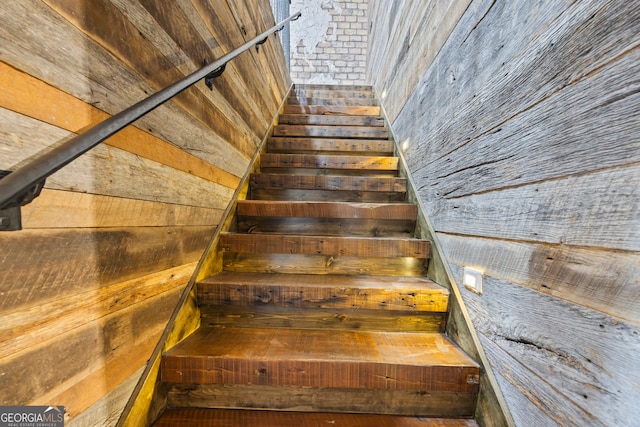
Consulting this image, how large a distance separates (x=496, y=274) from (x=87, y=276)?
3.80ft

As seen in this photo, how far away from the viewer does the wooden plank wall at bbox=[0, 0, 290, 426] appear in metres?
0.48

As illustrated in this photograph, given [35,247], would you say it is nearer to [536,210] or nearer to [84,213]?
[84,213]

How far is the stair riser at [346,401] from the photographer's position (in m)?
0.89

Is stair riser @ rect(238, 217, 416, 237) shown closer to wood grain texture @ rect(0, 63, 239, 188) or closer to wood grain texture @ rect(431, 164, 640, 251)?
wood grain texture @ rect(431, 164, 640, 251)

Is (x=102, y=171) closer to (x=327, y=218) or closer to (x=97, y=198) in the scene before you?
(x=97, y=198)

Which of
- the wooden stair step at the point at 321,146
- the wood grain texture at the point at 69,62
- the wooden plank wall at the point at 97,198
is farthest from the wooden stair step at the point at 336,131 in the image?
the wood grain texture at the point at 69,62

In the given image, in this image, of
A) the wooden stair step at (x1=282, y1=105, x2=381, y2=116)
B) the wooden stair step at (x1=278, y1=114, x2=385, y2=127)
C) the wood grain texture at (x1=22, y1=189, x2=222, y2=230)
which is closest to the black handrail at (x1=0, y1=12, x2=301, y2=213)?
the wood grain texture at (x1=22, y1=189, x2=222, y2=230)

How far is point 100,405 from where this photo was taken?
0.67 m

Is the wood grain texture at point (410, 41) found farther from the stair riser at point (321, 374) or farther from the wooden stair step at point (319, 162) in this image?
the stair riser at point (321, 374)

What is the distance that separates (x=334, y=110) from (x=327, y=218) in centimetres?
176

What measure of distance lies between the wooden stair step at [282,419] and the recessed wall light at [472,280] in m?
0.45

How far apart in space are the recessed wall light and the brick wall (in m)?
5.12

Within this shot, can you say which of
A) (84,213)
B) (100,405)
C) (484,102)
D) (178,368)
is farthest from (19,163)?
(484,102)

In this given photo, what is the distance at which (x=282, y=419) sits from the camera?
85cm
